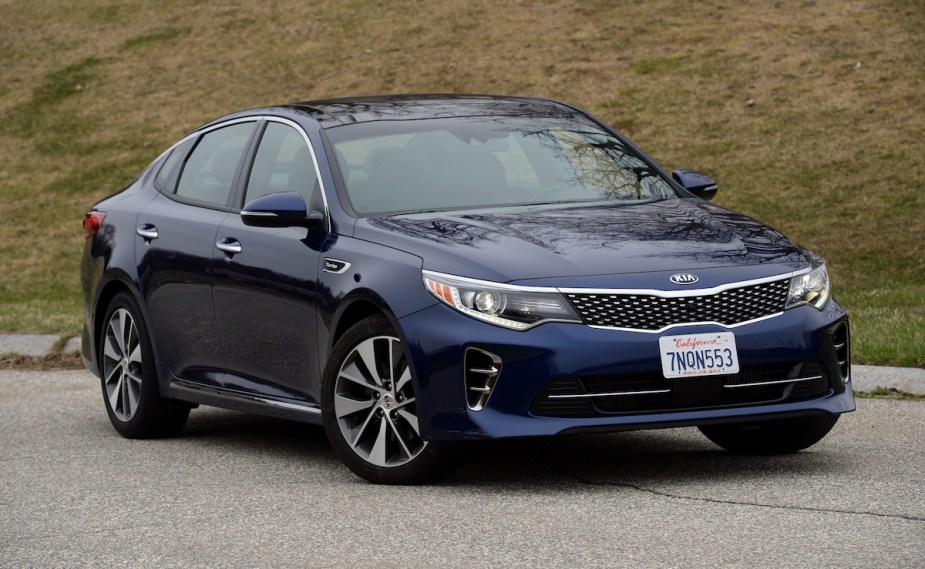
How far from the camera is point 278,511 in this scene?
20.0 feet

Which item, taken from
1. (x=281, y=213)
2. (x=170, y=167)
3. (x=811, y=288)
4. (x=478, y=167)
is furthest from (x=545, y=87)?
(x=811, y=288)

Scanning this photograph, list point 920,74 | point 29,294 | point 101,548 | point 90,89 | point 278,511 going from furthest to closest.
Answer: point 90,89 → point 920,74 → point 29,294 → point 278,511 → point 101,548

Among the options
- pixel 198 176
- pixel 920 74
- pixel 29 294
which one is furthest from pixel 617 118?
pixel 198 176

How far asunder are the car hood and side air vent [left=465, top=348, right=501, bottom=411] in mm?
296

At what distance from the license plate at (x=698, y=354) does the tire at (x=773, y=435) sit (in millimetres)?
832

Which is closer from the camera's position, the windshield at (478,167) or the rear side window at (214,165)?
the windshield at (478,167)

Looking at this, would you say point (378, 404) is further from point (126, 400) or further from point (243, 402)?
point (126, 400)

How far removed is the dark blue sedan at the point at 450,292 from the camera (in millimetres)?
6047

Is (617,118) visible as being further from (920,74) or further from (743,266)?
(743,266)

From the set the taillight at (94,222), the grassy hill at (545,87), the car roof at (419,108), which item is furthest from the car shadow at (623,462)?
the grassy hill at (545,87)

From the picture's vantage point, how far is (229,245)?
296 inches

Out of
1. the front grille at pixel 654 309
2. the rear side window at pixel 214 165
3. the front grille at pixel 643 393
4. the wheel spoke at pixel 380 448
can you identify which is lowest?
the wheel spoke at pixel 380 448

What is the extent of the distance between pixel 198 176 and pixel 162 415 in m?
1.26

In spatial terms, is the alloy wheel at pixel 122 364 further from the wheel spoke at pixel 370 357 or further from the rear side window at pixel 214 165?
the wheel spoke at pixel 370 357
